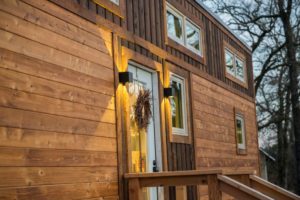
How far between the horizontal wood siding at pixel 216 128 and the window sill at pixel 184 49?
0.35 metres

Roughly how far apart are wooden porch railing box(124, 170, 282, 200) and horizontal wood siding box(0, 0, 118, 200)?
0.25 metres

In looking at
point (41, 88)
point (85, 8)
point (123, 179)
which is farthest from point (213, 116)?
point (41, 88)

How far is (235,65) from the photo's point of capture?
11.1 meters

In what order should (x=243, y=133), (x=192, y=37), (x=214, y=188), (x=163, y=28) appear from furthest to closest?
1. (x=243, y=133)
2. (x=192, y=37)
3. (x=163, y=28)
4. (x=214, y=188)

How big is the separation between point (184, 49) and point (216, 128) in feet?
6.05

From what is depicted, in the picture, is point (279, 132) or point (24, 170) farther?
point (279, 132)

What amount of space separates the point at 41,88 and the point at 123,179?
5.38 feet

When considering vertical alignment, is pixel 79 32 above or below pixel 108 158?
above

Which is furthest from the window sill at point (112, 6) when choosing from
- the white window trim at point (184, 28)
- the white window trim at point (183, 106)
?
the white window trim at point (183, 106)

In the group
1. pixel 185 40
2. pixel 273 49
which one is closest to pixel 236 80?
pixel 185 40

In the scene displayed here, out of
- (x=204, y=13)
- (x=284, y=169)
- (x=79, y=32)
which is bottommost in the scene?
(x=284, y=169)

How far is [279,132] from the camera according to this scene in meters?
23.1

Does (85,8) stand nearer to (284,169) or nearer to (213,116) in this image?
(213,116)

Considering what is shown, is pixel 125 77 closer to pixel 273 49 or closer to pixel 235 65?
pixel 235 65
